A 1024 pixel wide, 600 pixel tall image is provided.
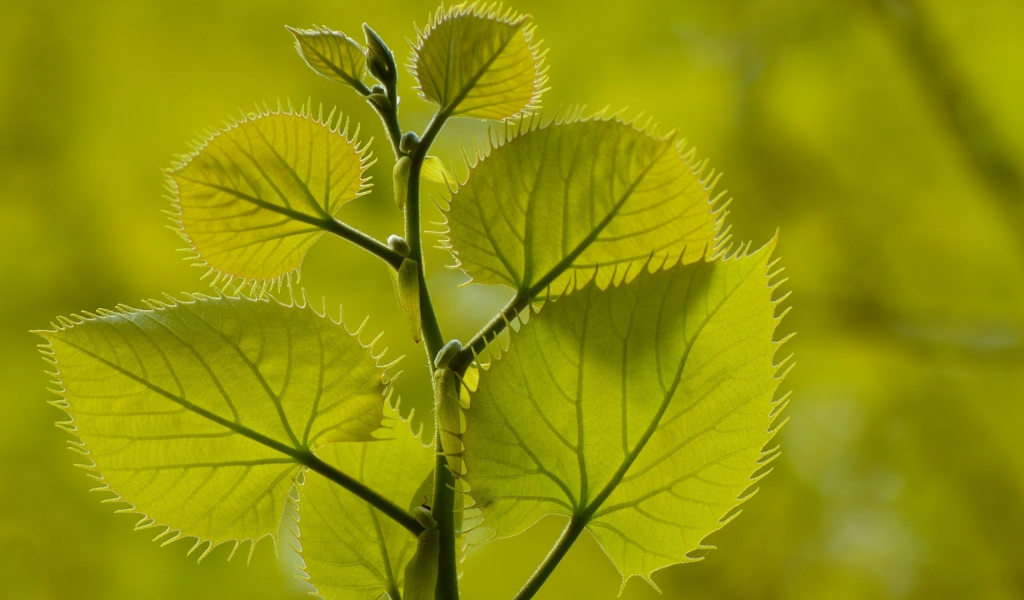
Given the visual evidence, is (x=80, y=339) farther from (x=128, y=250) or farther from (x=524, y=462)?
(x=128, y=250)

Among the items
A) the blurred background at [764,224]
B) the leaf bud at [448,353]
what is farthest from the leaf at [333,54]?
the blurred background at [764,224]

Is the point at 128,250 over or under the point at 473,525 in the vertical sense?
under

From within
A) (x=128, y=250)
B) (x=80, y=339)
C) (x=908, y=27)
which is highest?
(x=908, y=27)

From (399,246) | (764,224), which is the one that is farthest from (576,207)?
(764,224)

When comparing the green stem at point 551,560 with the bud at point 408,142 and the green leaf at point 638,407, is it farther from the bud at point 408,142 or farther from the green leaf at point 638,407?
the bud at point 408,142

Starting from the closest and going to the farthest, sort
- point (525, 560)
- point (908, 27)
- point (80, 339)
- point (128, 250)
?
point (80, 339) → point (525, 560) → point (128, 250) → point (908, 27)

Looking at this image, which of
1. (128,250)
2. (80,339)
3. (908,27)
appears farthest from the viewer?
(908,27)

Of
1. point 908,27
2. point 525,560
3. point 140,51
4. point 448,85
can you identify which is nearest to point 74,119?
point 140,51
